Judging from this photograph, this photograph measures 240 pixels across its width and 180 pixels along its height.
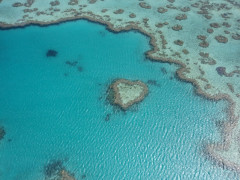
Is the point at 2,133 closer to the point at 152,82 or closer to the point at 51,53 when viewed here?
the point at 51,53

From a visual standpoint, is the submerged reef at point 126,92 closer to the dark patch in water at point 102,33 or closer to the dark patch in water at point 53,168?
the dark patch in water at point 53,168

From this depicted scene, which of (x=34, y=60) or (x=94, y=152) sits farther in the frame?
(x=34, y=60)

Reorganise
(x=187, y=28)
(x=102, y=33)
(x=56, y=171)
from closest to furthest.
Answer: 1. (x=56, y=171)
2. (x=102, y=33)
3. (x=187, y=28)

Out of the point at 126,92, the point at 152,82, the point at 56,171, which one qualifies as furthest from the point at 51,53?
the point at 56,171

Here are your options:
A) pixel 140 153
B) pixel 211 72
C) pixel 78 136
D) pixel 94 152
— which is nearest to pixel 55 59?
pixel 78 136

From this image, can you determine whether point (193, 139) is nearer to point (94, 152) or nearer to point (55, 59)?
point (94, 152)
